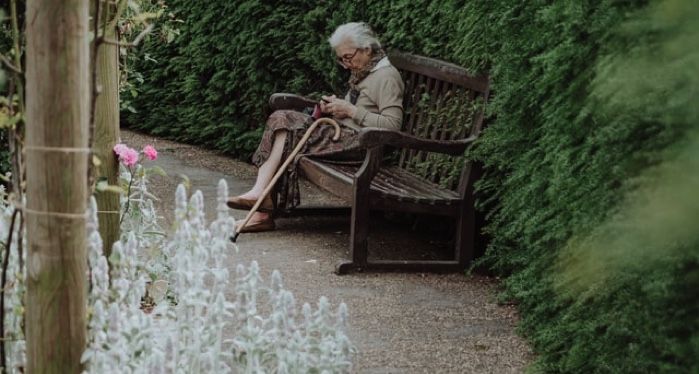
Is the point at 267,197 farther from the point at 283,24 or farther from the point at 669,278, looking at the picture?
the point at 669,278

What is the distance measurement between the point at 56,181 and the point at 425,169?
3.62 metres

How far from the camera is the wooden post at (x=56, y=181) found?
275 centimetres

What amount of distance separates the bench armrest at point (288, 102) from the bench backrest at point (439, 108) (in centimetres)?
65

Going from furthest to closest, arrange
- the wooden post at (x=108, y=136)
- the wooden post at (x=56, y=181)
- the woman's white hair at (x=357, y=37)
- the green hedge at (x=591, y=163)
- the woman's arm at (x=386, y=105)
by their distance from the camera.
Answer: the woman's white hair at (x=357, y=37) < the woman's arm at (x=386, y=105) < the wooden post at (x=108, y=136) < the wooden post at (x=56, y=181) < the green hedge at (x=591, y=163)

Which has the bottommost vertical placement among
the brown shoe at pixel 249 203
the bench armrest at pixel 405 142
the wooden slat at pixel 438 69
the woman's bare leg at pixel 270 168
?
the brown shoe at pixel 249 203

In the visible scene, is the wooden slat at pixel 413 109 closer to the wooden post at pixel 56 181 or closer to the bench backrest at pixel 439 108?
the bench backrest at pixel 439 108

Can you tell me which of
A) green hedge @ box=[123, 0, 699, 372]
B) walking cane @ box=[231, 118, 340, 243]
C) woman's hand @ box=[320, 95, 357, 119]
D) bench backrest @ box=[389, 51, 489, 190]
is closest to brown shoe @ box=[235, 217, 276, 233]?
walking cane @ box=[231, 118, 340, 243]

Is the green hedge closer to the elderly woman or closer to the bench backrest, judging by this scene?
the bench backrest

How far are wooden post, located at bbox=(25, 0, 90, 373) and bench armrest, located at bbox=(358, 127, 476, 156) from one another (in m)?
2.70

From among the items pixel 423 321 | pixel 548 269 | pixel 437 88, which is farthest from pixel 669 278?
pixel 437 88

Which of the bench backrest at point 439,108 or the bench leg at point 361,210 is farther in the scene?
the bench backrest at point 439,108

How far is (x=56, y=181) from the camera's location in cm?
280

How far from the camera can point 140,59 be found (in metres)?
11.1

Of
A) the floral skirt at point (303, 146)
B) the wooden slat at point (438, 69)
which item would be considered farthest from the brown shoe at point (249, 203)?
the wooden slat at point (438, 69)
